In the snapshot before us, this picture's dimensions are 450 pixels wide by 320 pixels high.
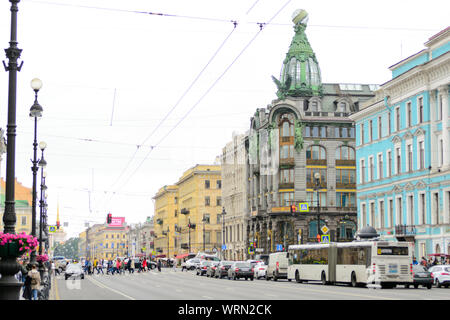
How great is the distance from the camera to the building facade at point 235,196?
12350cm

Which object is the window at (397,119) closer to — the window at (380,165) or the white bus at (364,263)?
the window at (380,165)

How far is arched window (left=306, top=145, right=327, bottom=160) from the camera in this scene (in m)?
107

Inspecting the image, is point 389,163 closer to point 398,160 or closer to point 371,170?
point 398,160

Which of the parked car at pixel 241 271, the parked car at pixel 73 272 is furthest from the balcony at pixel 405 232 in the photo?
the parked car at pixel 73 272

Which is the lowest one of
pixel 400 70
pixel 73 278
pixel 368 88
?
pixel 73 278

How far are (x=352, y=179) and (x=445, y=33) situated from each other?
4979 cm

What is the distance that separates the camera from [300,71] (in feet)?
355

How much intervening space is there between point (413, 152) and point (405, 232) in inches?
245

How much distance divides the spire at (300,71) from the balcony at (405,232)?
43.6 meters

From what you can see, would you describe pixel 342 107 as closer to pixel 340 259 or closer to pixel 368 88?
pixel 368 88

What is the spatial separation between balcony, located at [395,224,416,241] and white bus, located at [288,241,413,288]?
46.0 feet

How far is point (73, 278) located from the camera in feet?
217
